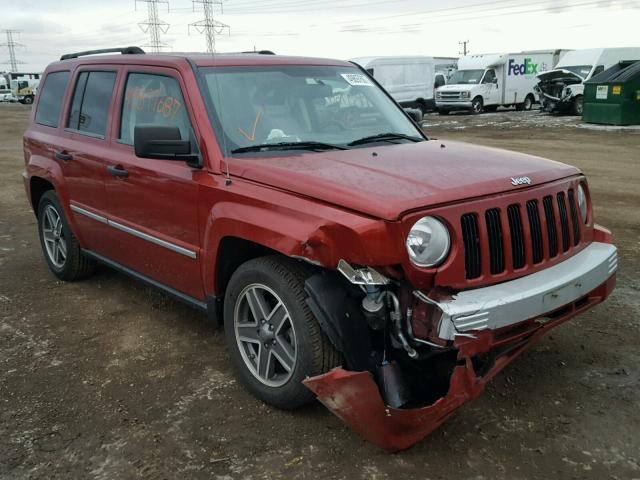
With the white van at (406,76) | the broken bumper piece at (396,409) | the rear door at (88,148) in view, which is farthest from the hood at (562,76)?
the broken bumper piece at (396,409)

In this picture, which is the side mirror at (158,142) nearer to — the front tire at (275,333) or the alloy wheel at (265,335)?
the front tire at (275,333)

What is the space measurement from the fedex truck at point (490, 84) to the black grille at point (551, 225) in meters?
26.2

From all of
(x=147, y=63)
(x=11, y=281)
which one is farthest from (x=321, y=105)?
(x=11, y=281)

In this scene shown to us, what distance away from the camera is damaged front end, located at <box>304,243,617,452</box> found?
272 centimetres

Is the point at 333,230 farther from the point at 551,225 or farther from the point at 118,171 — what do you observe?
the point at 118,171

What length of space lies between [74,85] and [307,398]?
3434 mm

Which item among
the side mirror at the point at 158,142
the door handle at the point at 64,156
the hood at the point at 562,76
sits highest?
the hood at the point at 562,76

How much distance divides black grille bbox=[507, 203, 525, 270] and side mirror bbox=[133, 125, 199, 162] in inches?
72.6

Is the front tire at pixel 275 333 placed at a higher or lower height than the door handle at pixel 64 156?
lower

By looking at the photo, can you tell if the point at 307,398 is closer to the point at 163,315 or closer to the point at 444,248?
the point at 444,248

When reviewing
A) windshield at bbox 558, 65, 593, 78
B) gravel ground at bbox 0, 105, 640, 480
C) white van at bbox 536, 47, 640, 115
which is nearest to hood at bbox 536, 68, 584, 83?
white van at bbox 536, 47, 640, 115

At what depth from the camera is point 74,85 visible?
202 inches

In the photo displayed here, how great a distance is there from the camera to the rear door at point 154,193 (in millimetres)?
3809

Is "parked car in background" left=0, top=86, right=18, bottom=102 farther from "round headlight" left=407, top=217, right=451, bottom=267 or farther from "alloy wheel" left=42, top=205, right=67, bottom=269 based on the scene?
"round headlight" left=407, top=217, right=451, bottom=267
